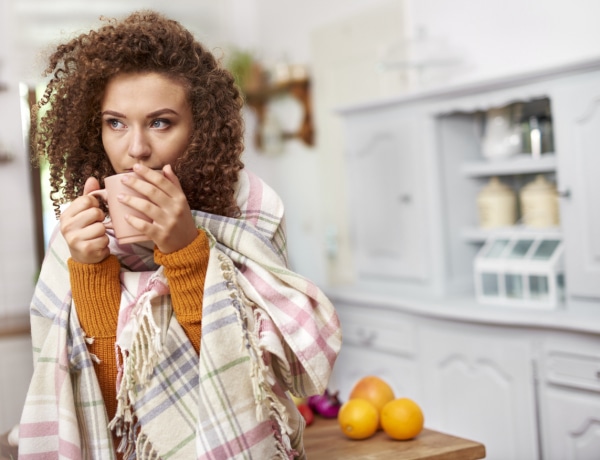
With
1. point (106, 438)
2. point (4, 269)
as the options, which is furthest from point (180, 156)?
point (4, 269)

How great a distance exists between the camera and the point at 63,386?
85cm

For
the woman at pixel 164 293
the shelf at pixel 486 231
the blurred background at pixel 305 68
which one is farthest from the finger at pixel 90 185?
the blurred background at pixel 305 68

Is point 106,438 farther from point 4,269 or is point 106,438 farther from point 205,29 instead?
point 205,29

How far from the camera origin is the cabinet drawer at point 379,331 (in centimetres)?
269

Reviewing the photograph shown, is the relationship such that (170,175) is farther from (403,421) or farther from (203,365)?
(403,421)

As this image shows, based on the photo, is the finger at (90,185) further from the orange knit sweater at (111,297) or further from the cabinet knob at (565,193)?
the cabinet knob at (565,193)

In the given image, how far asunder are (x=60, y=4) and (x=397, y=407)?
3424 mm

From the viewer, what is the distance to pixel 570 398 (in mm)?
A: 2098

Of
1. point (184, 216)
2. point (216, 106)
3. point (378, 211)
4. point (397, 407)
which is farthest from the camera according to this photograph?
point (378, 211)

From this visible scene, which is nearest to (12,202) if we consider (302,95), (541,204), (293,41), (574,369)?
(302,95)

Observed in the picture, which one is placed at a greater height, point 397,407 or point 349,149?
→ point 349,149

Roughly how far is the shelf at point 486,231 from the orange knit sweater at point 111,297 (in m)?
1.79

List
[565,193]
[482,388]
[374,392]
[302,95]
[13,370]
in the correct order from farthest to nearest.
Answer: [302,95]
[13,370]
[482,388]
[565,193]
[374,392]

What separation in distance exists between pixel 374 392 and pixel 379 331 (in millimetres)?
1513
